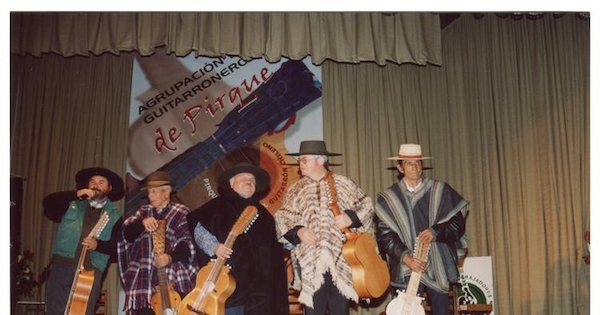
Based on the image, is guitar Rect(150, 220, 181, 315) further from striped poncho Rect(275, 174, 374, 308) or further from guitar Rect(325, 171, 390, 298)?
guitar Rect(325, 171, 390, 298)

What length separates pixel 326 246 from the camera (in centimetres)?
464

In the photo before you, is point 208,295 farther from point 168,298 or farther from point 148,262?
point 148,262

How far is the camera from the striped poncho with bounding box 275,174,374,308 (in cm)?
459

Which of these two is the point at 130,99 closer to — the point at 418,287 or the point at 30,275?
the point at 30,275

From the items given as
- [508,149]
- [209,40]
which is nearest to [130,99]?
[209,40]

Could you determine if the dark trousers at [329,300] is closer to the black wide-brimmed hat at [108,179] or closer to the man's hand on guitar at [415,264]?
the man's hand on guitar at [415,264]

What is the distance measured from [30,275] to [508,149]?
4826 millimetres

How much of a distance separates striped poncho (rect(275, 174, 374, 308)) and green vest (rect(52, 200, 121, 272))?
→ 139 cm

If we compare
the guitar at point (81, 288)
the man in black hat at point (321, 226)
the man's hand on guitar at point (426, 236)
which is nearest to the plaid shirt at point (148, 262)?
the guitar at point (81, 288)

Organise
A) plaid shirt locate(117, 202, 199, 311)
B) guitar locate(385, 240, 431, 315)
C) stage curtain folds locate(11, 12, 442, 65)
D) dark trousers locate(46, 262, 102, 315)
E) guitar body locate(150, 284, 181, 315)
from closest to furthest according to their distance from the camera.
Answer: guitar locate(385, 240, 431, 315)
guitar body locate(150, 284, 181, 315)
plaid shirt locate(117, 202, 199, 311)
dark trousers locate(46, 262, 102, 315)
stage curtain folds locate(11, 12, 442, 65)

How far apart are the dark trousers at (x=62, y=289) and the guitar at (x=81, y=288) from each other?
5cm

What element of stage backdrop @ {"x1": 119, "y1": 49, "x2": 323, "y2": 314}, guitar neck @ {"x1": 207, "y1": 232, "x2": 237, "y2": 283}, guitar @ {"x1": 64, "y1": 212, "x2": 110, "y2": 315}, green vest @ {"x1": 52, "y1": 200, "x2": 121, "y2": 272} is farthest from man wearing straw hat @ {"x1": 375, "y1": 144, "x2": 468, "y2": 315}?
guitar @ {"x1": 64, "y1": 212, "x2": 110, "y2": 315}

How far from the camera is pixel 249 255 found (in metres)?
4.78
